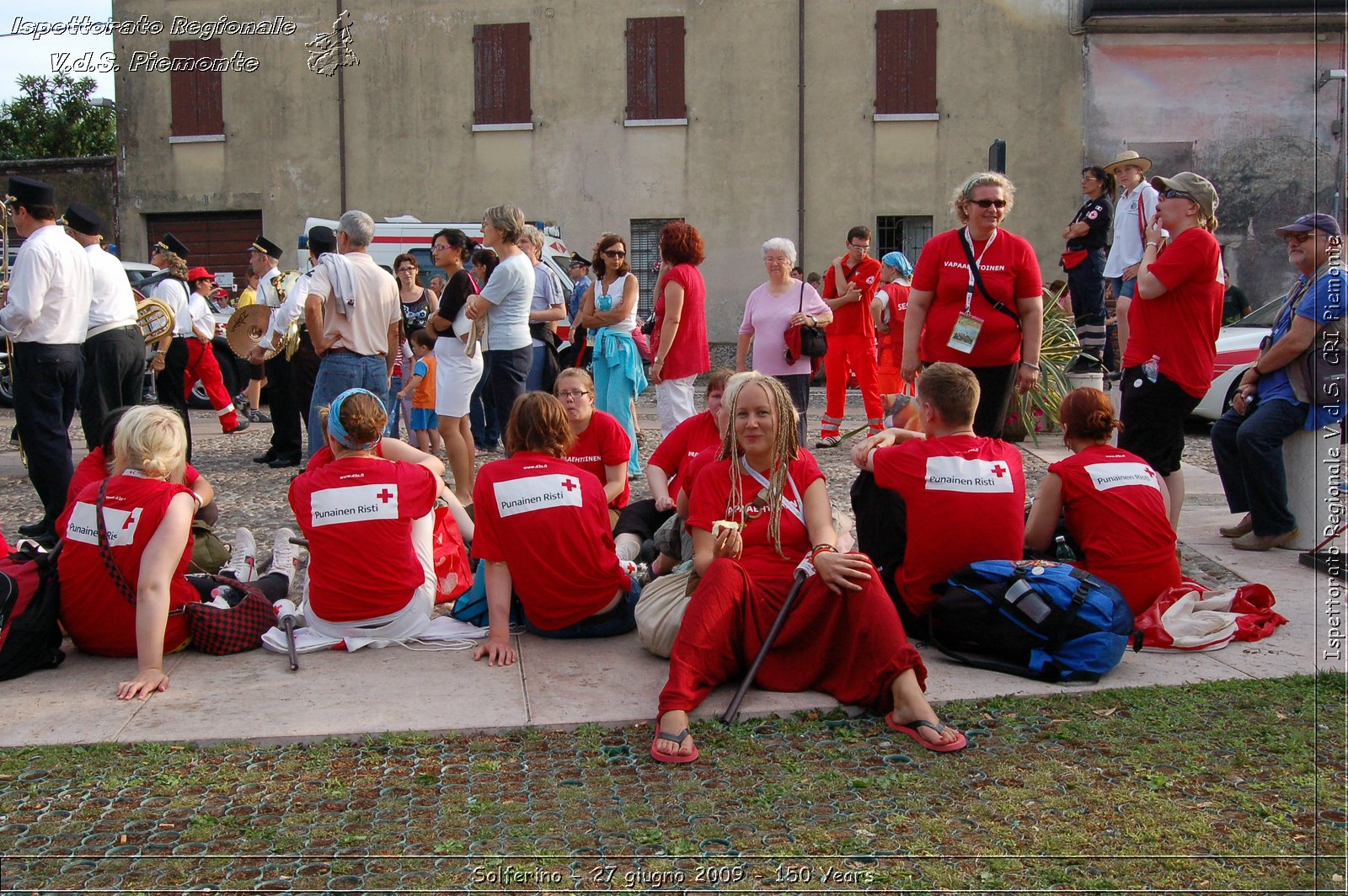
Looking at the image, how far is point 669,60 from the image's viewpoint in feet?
75.3

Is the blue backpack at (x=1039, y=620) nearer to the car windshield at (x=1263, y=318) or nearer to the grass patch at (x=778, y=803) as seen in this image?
the grass patch at (x=778, y=803)

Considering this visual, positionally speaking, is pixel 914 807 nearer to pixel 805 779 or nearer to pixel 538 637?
pixel 805 779

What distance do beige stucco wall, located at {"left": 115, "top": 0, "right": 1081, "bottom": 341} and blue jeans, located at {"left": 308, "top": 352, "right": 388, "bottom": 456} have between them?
15.9m

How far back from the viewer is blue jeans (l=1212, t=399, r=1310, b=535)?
6367 mm

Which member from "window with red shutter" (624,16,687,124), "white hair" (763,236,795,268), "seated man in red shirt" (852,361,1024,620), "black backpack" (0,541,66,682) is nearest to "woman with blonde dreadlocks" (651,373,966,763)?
"seated man in red shirt" (852,361,1024,620)

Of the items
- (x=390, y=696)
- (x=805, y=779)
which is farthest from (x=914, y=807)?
(x=390, y=696)

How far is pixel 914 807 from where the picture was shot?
136 inches

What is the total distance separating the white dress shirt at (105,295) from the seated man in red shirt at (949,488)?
16.6 ft

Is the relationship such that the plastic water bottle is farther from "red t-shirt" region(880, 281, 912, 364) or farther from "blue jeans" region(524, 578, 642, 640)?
"red t-shirt" region(880, 281, 912, 364)

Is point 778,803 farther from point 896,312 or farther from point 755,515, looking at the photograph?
point 896,312

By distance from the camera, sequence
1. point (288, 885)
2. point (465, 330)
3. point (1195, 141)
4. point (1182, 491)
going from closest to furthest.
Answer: point (288, 885), point (1182, 491), point (465, 330), point (1195, 141)

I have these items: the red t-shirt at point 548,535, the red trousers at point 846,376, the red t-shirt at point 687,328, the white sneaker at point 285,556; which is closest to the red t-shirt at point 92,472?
the white sneaker at point 285,556

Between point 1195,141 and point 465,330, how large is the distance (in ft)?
61.0

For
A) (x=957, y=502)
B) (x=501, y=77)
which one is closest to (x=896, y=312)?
(x=957, y=502)
